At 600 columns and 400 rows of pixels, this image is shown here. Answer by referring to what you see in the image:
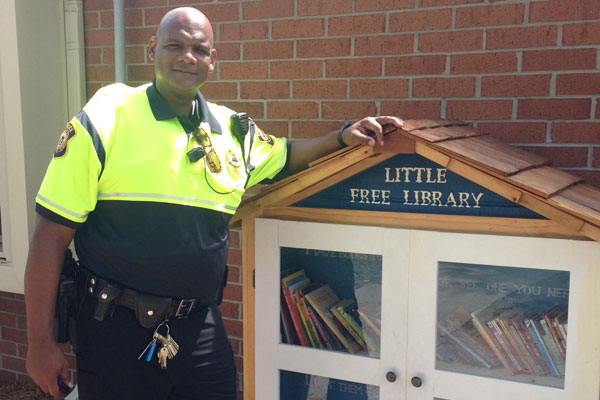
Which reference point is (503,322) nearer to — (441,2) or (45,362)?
(441,2)

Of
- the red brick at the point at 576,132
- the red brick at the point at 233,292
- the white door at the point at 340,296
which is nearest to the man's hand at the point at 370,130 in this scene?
the white door at the point at 340,296

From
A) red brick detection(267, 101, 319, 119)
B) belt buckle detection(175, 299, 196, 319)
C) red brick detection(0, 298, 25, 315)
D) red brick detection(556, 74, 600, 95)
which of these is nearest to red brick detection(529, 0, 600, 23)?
red brick detection(556, 74, 600, 95)

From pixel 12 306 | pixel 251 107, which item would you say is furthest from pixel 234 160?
pixel 12 306

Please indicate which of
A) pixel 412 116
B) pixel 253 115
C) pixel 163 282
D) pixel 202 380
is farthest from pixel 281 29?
pixel 202 380

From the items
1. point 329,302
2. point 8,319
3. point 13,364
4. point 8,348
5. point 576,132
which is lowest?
point 13,364

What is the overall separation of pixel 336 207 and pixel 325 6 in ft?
3.81

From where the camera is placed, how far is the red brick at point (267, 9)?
304 centimetres

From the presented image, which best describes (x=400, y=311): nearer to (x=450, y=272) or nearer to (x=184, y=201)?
(x=450, y=272)

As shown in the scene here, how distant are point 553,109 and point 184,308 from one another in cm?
169

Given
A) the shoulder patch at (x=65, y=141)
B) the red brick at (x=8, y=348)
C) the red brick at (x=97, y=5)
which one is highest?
the red brick at (x=97, y=5)

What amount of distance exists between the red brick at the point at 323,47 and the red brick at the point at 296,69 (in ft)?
0.14

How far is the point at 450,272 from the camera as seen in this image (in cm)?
211

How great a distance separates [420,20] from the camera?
2760mm

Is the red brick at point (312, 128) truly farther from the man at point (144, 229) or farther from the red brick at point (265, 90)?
the man at point (144, 229)
